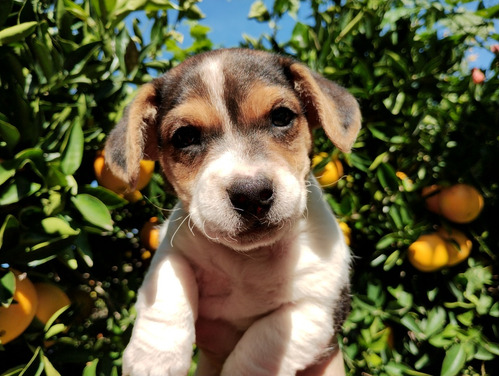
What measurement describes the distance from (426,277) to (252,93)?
1.93 metres

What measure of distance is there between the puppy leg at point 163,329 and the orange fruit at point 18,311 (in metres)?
0.51

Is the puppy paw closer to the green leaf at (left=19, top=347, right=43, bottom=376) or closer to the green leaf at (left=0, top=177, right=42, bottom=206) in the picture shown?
the green leaf at (left=19, top=347, right=43, bottom=376)

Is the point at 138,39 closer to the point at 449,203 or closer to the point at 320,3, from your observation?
the point at 320,3

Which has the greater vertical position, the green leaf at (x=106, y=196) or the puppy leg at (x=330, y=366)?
the green leaf at (x=106, y=196)

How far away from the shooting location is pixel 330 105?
253 centimetres

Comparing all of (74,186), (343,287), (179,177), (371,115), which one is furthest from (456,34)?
(74,186)

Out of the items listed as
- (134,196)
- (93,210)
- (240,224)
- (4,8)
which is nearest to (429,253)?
(240,224)

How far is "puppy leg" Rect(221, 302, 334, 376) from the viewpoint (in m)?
2.37

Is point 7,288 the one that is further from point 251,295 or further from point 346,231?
point 346,231

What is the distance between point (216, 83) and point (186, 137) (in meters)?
0.35

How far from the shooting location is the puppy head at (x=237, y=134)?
2090mm

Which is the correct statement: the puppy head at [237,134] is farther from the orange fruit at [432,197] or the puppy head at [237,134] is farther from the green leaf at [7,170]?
the orange fruit at [432,197]

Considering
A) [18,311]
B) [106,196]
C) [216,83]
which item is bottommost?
[18,311]

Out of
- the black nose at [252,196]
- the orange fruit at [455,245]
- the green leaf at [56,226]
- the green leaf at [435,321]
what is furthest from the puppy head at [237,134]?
the green leaf at [435,321]
